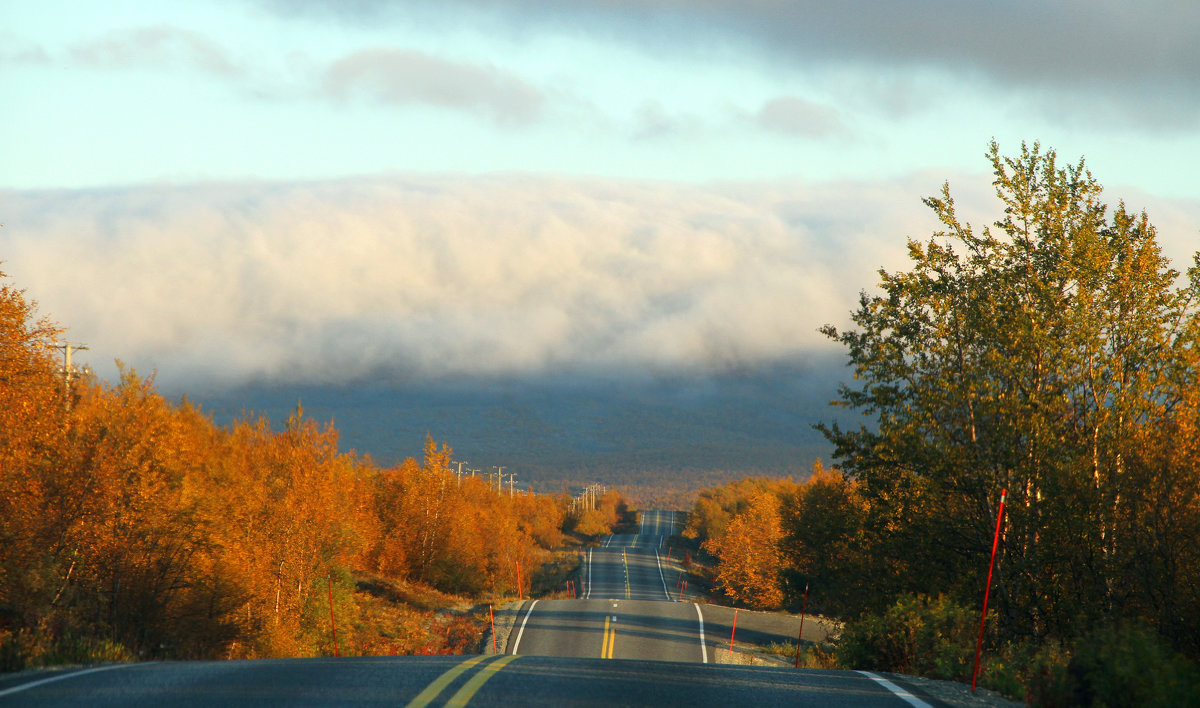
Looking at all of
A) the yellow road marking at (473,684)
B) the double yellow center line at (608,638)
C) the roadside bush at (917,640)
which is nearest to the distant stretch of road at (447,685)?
the yellow road marking at (473,684)

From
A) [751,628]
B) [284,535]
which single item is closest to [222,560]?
[284,535]

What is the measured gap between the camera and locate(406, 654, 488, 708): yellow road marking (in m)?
7.80

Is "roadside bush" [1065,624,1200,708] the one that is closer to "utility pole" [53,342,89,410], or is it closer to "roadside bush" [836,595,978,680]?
"roadside bush" [836,595,978,680]

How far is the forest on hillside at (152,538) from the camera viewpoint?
23.5m

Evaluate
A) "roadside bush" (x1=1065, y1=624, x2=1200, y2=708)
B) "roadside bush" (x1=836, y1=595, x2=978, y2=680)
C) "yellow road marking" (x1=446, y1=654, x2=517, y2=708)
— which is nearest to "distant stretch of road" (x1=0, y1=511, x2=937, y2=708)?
"yellow road marking" (x1=446, y1=654, x2=517, y2=708)

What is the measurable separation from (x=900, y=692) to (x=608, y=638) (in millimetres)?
45136

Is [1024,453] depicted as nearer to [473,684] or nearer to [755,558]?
[473,684]

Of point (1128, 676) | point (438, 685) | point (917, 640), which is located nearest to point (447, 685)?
point (438, 685)

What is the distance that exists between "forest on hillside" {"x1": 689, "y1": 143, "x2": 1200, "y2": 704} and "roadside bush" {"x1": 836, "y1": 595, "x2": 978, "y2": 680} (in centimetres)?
4

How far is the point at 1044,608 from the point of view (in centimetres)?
2138

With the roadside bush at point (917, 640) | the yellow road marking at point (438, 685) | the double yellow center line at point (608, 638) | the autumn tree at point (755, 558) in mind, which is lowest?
the double yellow center line at point (608, 638)

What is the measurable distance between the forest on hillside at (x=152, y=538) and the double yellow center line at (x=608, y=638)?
7725 millimetres

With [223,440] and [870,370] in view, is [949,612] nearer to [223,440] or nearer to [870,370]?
→ [870,370]

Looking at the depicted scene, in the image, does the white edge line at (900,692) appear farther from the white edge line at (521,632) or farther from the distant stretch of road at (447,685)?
the white edge line at (521,632)
